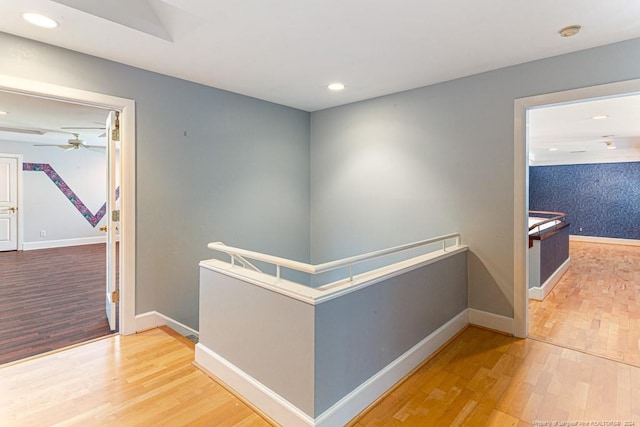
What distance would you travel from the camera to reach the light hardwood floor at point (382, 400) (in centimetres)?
179

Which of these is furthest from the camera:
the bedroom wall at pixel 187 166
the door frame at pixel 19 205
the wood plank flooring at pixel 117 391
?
the door frame at pixel 19 205

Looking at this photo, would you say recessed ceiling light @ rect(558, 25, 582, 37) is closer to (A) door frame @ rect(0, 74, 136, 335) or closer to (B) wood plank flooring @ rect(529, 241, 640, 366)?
(B) wood plank flooring @ rect(529, 241, 640, 366)

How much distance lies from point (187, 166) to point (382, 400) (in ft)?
8.26

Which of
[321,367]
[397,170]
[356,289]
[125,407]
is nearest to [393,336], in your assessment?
[356,289]

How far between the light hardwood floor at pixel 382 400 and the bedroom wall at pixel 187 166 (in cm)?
69

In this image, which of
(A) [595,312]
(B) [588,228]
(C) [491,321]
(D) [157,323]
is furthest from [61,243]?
(B) [588,228]

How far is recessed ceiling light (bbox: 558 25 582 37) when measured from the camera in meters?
2.08

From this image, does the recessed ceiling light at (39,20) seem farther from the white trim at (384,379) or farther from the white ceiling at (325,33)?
the white trim at (384,379)

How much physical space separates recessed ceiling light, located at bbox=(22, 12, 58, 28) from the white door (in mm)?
6533

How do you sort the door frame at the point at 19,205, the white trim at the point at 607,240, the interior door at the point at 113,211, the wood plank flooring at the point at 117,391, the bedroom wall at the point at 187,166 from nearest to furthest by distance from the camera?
the wood plank flooring at the point at 117,391, the bedroom wall at the point at 187,166, the interior door at the point at 113,211, the door frame at the point at 19,205, the white trim at the point at 607,240

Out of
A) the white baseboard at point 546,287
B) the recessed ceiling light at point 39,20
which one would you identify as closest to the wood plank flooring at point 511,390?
the white baseboard at point 546,287

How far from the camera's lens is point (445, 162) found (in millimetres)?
3146

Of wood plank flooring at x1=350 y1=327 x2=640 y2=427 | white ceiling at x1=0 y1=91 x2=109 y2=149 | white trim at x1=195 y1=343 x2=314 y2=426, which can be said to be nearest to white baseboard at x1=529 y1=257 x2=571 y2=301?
wood plank flooring at x1=350 y1=327 x2=640 y2=427

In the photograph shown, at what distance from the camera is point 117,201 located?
2865mm
